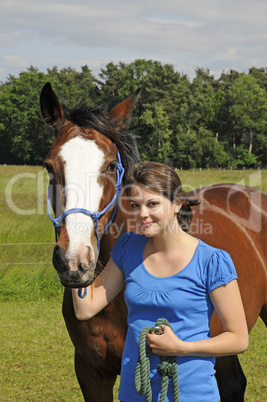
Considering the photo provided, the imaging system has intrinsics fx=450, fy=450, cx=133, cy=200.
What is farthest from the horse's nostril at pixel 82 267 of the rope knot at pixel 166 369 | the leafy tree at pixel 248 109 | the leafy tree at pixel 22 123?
the leafy tree at pixel 248 109

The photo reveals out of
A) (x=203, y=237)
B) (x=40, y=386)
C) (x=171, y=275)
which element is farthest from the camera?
(x=40, y=386)

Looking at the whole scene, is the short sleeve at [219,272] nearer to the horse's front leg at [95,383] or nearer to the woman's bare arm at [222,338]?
the woman's bare arm at [222,338]

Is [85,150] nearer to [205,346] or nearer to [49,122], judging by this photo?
[49,122]

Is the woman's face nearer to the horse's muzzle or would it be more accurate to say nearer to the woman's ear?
the woman's ear

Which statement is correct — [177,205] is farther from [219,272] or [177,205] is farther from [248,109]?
[248,109]

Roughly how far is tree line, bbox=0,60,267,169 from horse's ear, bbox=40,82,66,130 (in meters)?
45.8

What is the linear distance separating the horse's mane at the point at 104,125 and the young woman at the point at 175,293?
71 cm

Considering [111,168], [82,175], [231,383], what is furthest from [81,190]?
[231,383]

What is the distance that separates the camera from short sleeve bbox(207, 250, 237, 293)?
5.25ft

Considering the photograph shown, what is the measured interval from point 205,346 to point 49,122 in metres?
1.55

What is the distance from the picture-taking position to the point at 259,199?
13.7 feet

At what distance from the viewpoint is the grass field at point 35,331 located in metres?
4.48

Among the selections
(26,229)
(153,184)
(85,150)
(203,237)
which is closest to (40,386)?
(203,237)

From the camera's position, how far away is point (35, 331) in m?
5.94
